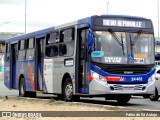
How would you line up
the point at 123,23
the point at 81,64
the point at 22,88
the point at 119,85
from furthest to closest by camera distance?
the point at 22,88, the point at 81,64, the point at 123,23, the point at 119,85

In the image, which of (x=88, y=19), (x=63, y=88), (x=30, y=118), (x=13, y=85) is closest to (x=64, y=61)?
(x=63, y=88)

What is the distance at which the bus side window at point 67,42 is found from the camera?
18.8 meters

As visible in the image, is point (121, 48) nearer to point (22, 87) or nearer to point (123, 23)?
point (123, 23)

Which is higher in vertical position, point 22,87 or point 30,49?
point 30,49

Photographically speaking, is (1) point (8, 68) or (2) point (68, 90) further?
(1) point (8, 68)

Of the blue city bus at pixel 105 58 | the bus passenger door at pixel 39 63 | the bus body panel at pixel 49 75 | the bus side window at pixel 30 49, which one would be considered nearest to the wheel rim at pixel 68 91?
the blue city bus at pixel 105 58

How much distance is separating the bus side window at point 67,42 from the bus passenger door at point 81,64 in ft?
1.40

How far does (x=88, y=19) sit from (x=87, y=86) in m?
2.36

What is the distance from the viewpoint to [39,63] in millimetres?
22750

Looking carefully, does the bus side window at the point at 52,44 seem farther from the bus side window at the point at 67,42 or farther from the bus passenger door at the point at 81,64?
the bus passenger door at the point at 81,64

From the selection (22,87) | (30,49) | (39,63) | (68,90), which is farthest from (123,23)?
(22,87)

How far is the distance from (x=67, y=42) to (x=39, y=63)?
380 cm

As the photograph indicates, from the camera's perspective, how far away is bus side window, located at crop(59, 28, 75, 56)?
742 inches

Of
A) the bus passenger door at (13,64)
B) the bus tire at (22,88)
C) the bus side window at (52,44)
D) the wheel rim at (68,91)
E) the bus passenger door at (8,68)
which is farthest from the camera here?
the bus passenger door at (8,68)
